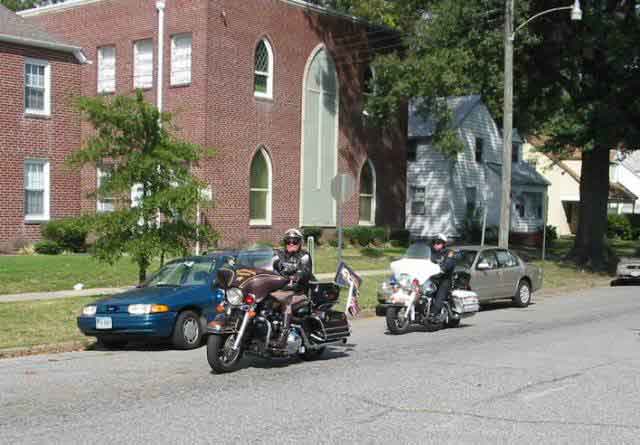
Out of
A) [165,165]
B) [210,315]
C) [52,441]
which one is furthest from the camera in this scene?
[165,165]

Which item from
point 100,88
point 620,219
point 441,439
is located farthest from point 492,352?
point 620,219

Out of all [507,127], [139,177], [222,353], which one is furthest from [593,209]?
[222,353]

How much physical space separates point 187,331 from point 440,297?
4.66 metres

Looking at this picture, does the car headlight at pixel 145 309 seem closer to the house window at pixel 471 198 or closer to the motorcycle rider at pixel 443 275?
the motorcycle rider at pixel 443 275

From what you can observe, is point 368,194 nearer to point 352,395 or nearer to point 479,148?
point 479,148

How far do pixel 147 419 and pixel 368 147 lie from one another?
29.6 meters

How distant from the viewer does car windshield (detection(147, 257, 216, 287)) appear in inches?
555

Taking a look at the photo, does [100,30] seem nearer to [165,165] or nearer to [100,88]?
[100,88]

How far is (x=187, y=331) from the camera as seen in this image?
13.3 m

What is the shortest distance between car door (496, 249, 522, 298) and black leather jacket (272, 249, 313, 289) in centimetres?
979

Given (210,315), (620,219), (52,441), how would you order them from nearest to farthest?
(52,441)
(210,315)
(620,219)

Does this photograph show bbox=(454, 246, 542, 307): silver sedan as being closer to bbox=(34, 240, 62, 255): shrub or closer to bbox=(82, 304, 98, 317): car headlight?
bbox=(82, 304, 98, 317): car headlight

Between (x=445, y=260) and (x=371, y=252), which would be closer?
(x=445, y=260)

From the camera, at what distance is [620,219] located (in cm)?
6097
